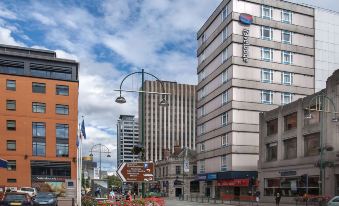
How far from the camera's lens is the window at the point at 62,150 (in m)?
70.8

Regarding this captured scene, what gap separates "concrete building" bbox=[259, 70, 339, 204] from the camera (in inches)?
1788

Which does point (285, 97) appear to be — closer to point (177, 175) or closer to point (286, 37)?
point (286, 37)

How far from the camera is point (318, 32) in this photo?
7506cm

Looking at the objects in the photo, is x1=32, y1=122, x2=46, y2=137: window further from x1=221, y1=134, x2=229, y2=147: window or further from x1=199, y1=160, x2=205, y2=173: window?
x1=199, y1=160, x2=205, y2=173: window

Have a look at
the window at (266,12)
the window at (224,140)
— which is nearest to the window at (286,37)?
the window at (266,12)

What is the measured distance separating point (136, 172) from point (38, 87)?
57.5 meters

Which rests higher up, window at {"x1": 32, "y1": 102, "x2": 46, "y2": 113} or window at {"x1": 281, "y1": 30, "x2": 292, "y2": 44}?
window at {"x1": 281, "y1": 30, "x2": 292, "y2": 44}

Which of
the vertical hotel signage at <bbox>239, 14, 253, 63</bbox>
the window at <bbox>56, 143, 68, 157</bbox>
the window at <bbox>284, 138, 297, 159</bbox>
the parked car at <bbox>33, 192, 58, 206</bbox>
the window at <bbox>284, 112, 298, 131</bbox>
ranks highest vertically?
the vertical hotel signage at <bbox>239, 14, 253, 63</bbox>

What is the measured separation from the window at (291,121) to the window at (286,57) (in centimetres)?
1977

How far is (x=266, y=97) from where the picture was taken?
234 ft

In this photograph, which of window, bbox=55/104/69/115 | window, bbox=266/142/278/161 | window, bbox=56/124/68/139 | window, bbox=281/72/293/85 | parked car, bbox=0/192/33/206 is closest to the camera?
parked car, bbox=0/192/33/206

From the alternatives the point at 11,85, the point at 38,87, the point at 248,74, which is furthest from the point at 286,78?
the point at 11,85

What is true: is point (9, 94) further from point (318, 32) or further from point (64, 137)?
point (318, 32)

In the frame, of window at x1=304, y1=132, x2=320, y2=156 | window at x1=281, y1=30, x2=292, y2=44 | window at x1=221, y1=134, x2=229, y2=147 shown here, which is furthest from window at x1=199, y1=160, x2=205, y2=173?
window at x1=304, y1=132, x2=320, y2=156
